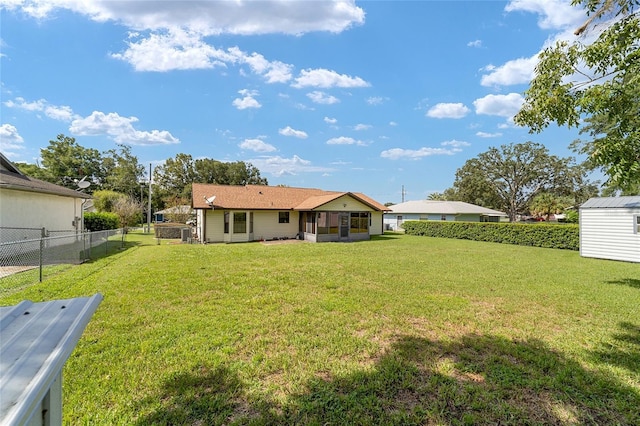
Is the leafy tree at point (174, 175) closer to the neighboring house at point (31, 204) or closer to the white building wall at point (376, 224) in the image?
the neighboring house at point (31, 204)

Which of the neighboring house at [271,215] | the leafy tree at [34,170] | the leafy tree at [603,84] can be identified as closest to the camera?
the leafy tree at [603,84]

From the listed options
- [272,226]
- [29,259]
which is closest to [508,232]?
[272,226]

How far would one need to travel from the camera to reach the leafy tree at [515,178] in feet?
131

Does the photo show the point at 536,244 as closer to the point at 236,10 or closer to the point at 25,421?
the point at 236,10

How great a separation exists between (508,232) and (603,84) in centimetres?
1663

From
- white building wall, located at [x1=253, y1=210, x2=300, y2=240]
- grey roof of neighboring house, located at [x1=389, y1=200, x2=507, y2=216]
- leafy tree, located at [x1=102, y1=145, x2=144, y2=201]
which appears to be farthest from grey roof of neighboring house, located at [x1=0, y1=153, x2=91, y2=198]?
leafy tree, located at [x1=102, y1=145, x2=144, y2=201]

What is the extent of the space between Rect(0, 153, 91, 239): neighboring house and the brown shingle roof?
6219 mm

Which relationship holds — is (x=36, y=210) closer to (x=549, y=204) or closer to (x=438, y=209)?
(x=438, y=209)

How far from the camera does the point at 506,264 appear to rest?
11.2 metres

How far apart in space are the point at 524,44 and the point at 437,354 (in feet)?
37.3

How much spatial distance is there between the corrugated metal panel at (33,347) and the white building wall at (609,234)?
17.7 meters

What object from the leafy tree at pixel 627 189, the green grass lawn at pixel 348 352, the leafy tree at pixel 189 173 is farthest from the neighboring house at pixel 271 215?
the leafy tree at pixel 189 173

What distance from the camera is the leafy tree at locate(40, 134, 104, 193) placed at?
41625mm

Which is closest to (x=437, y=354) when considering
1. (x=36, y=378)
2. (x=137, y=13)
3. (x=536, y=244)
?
(x=36, y=378)
